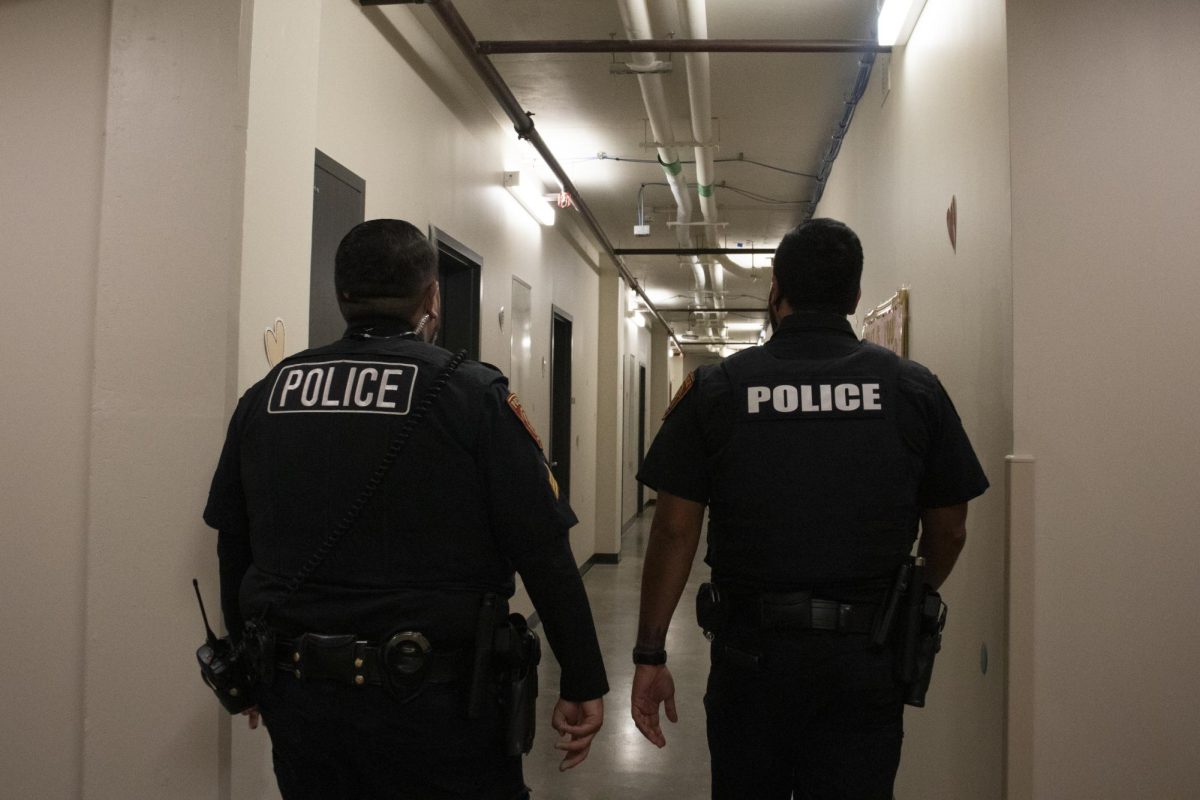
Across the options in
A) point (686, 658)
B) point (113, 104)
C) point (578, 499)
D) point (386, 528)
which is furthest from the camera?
point (578, 499)

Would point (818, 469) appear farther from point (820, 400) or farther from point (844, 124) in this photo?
point (844, 124)

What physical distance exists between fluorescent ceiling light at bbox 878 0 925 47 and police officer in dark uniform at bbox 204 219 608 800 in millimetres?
2249

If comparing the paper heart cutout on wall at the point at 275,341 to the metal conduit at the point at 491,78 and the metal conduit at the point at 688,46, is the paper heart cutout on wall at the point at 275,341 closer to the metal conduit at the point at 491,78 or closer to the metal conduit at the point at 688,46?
the metal conduit at the point at 491,78

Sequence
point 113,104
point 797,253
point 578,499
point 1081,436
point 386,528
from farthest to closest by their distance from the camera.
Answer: point 578,499 < point 113,104 < point 1081,436 < point 797,253 < point 386,528

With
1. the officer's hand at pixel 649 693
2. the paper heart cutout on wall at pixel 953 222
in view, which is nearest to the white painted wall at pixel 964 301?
the paper heart cutout on wall at pixel 953 222

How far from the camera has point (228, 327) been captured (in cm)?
188

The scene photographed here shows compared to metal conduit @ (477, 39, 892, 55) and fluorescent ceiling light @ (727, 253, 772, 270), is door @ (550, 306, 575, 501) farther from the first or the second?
metal conduit @ (477, 39, 892, 55)

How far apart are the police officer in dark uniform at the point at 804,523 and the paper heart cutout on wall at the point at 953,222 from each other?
738 millimetres

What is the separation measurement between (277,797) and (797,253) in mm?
1736

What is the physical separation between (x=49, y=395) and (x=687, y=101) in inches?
137

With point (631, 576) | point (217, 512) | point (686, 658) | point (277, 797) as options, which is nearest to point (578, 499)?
point (631, 576)

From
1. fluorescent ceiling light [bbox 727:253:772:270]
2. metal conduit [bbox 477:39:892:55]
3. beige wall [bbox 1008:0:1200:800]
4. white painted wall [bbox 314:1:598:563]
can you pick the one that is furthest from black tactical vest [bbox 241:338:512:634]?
fluorescent ceiling light [bbox 727:253:772:270]

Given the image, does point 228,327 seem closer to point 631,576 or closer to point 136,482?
point 136,482

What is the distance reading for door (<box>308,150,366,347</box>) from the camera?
2.68 metres
